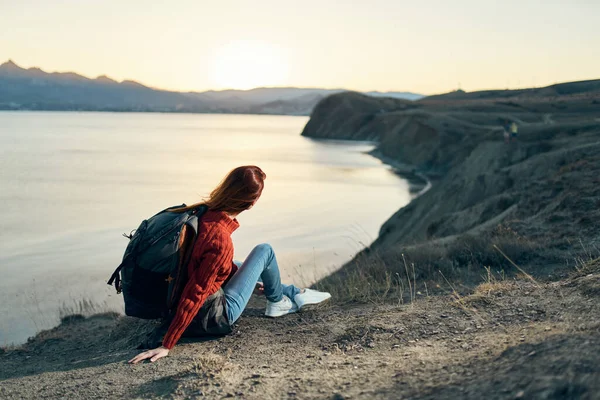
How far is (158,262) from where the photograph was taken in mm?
4309

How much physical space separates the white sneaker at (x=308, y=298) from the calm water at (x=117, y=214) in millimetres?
4001

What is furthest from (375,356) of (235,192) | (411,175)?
(411,175)

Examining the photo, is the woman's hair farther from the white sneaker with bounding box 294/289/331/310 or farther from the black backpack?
the white sneaker with bounding box 294/289/331/310

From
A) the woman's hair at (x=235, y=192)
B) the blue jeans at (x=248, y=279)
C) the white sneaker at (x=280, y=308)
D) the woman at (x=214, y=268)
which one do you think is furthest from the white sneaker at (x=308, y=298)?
the woman's hair at (x=235, y=192)

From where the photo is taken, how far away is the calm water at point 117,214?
13297mm

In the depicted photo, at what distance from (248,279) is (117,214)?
19316 mm

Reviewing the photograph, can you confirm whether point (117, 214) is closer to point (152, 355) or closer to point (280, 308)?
point (280, 308)

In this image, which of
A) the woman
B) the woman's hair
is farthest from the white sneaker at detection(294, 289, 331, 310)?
the woman's hair

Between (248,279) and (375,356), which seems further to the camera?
(248,279)

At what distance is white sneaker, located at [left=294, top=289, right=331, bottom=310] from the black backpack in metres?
1.67

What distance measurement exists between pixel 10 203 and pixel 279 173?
64.6 ft

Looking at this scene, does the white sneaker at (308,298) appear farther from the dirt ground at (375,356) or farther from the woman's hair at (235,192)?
the woman's hair at (235,192)

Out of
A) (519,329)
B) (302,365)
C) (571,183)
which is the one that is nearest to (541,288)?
(519,329)

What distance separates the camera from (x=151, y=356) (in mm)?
4508
